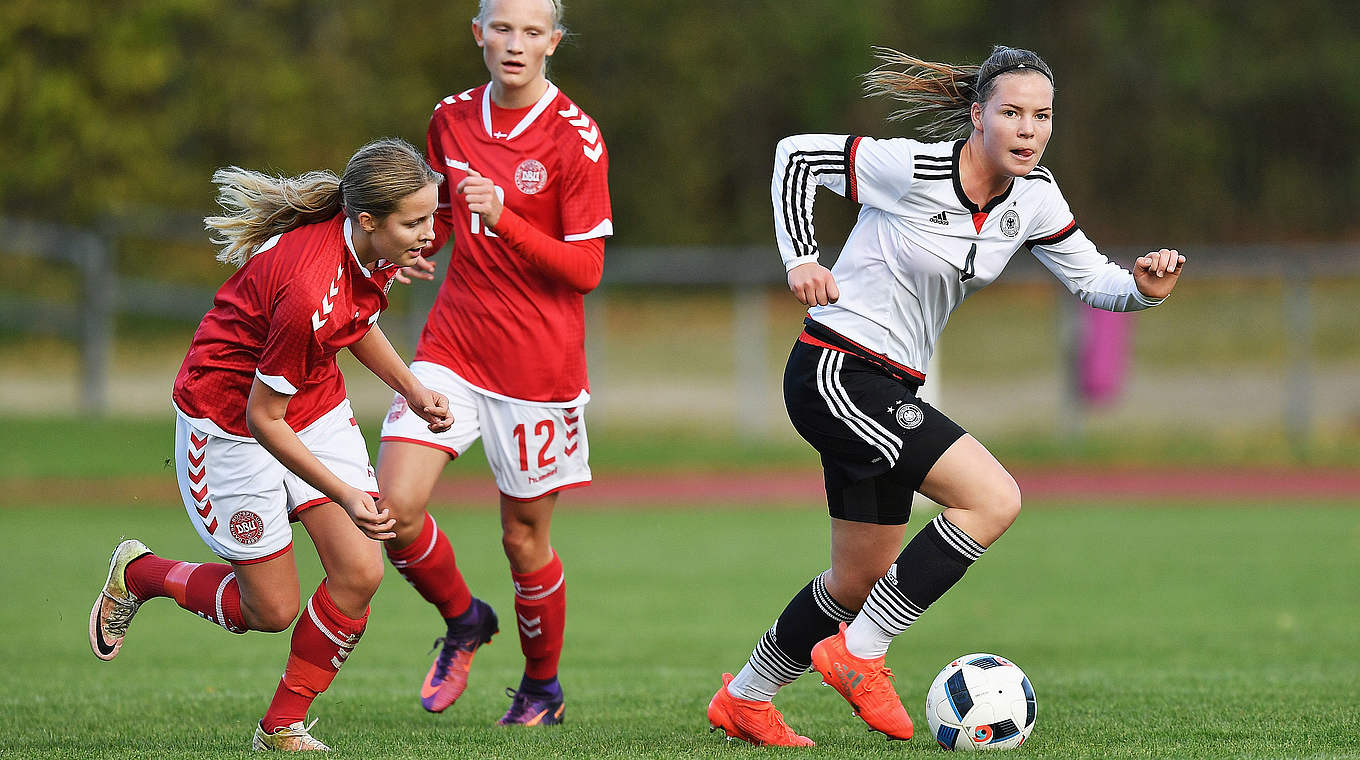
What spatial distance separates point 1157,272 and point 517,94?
2.30 m

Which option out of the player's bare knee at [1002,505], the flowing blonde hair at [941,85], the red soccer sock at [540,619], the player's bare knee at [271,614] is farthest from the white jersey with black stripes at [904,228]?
the player's bare knee at [271,614]

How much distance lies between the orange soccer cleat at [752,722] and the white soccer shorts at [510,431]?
99 centimetres

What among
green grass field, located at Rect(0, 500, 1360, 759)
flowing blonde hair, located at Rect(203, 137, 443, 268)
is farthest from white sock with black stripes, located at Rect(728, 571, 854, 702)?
flowing blonde hair, located at Rect(203, 137, 443, 268)

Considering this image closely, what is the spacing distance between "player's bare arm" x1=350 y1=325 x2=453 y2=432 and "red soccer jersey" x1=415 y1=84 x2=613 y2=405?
1.86ft

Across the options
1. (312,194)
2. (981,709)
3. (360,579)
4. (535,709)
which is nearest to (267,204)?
(312,194)

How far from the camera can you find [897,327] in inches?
181

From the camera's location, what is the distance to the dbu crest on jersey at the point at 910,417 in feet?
14.5

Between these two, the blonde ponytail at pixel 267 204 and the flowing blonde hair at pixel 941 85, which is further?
the flowing blonde hair at pixel 941 85

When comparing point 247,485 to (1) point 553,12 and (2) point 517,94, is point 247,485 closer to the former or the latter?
(2) point 517,94

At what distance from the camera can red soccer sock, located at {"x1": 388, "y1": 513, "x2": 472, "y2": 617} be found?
5176 millimetres

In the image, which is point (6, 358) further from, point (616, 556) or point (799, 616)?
point (799, 616)

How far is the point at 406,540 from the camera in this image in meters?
5.11

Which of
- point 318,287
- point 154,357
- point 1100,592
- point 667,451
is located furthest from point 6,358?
point 318,287

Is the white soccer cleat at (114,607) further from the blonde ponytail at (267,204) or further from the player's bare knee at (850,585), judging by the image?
the player's bare knee at (850,585)
